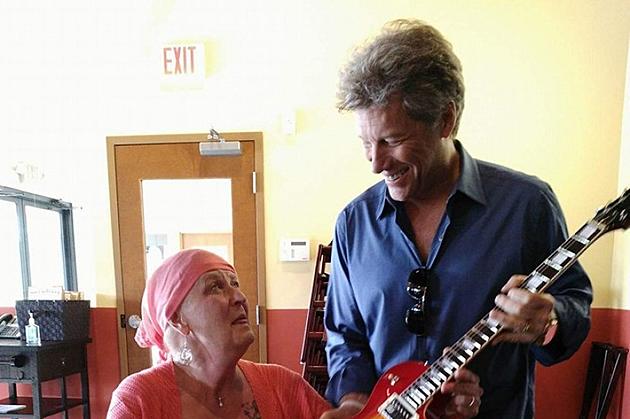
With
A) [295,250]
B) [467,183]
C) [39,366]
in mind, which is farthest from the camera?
[295,250]

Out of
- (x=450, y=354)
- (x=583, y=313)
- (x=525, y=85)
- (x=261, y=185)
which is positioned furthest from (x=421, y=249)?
(x=525, y=85)

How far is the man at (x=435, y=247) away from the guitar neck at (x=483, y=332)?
0.04 metres

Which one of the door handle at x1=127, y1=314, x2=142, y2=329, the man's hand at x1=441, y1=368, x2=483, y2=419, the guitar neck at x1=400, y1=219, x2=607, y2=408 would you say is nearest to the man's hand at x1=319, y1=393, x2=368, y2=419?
the guitar neck at x1=400, y1=219, x2=607, y2=408

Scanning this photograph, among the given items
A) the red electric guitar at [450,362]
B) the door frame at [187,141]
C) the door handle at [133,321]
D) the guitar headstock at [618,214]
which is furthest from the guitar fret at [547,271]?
the door handle at [133,321]

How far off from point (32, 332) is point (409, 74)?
113 inches

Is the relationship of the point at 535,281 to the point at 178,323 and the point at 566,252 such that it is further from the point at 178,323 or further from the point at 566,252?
the point at 178,323

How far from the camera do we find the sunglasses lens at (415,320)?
1071 mm

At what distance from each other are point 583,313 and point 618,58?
2.46m

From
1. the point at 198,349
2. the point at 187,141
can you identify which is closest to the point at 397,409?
the point at 198,349

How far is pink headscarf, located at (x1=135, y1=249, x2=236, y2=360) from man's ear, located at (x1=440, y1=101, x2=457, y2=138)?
2.11 ft

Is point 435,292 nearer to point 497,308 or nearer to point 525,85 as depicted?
point 497,308

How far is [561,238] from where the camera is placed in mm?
1019

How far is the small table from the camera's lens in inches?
109

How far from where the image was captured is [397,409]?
1.07m
